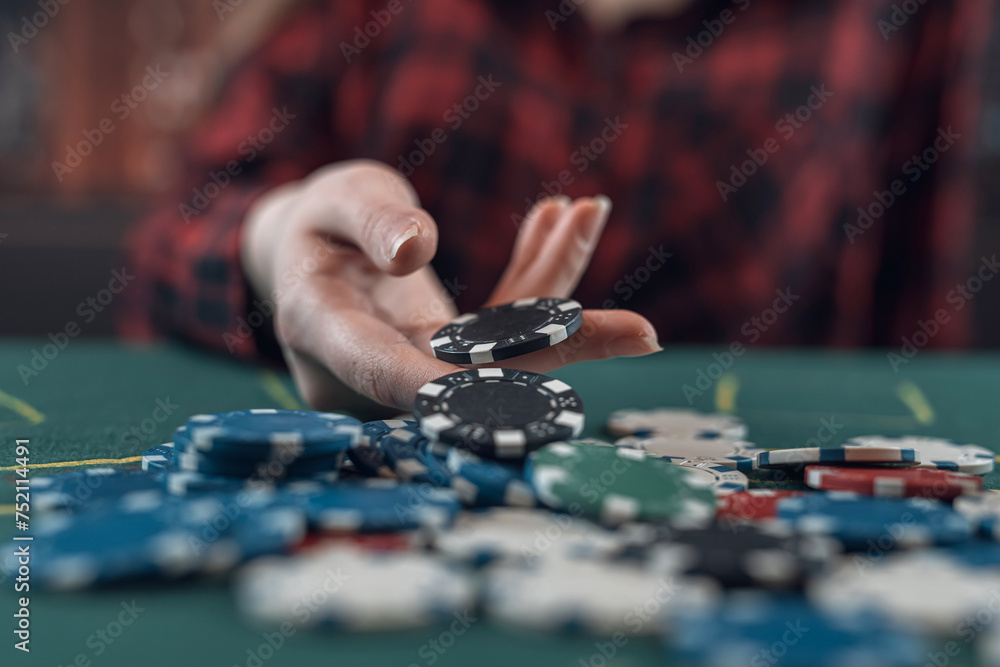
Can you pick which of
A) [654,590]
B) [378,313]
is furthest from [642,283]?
[654,590]

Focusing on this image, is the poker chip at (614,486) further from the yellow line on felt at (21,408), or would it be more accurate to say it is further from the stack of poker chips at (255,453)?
the yellow line on felt at (21,408)

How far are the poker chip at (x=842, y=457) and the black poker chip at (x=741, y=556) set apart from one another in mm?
371

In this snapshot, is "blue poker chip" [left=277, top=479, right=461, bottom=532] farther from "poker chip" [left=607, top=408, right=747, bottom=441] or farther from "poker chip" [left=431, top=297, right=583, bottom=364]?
"poker chip" [left=607, top=408, right=747, bottom=441]

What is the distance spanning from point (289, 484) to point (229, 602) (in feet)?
0.98

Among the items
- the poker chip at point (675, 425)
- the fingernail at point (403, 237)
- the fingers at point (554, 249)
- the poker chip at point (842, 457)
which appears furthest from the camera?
the fingers at point (554, 249)

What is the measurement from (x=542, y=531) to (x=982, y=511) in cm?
50

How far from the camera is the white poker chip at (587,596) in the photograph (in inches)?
28.5

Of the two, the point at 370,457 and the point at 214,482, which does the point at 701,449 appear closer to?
the point at 370,457

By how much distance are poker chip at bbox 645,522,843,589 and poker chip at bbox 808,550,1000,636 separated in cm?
2

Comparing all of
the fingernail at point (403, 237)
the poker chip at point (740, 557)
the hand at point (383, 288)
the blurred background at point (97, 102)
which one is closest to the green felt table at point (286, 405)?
the poker chip at point (740, 557)

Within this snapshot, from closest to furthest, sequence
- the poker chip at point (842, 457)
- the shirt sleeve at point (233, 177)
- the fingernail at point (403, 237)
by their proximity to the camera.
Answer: the poker chip at point (842, 457) < the fingernail at point (403, 237) < the shirt sleeve at point (233, 177)

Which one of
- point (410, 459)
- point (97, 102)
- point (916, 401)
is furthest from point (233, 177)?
point (97, 102)

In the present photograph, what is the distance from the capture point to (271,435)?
1.07 m

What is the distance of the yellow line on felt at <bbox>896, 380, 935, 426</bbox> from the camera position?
174cm
